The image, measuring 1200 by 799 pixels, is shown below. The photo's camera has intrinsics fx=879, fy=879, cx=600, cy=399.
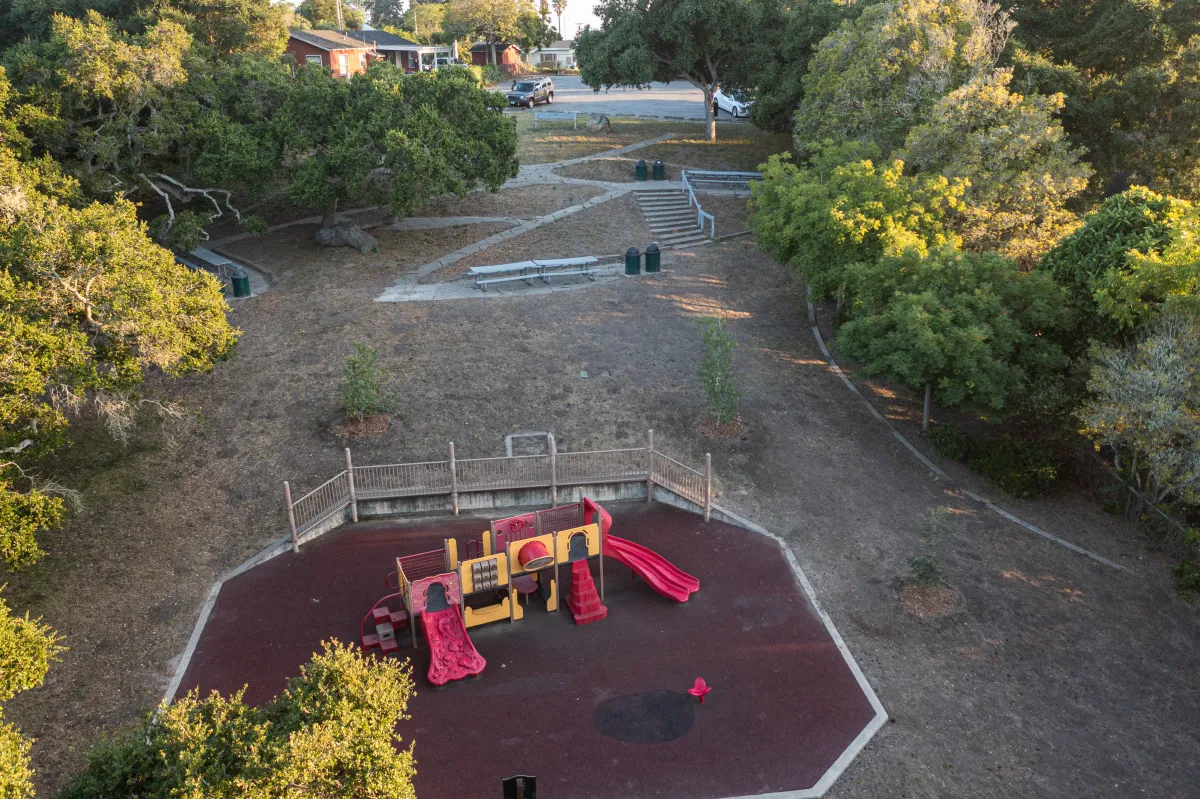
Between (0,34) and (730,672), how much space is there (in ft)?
168

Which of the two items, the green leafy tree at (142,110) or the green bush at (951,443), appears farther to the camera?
the green leafy tree at (142,110)

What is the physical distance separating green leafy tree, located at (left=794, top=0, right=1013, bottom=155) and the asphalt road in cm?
2750

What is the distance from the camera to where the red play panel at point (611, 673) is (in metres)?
14.7

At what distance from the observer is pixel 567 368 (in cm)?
2697

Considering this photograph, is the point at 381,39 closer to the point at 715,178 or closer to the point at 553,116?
Result: the point at 553,116

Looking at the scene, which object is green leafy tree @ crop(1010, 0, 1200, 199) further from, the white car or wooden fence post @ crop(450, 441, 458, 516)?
wooden fence post @ crop(450, 441, 458, 516)

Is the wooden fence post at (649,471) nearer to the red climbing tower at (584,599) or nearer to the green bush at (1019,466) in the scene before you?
the red climbing tower at (584,599)

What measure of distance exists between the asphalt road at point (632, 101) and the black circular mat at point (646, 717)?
49.6 metres

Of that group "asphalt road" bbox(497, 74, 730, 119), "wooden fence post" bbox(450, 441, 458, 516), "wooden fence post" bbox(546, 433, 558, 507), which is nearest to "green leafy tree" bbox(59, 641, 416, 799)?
"wooden fence post" bbox(450, 441, 458, 516)

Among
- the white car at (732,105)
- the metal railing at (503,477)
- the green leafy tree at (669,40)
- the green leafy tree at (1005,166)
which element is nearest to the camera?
the metal railing at (503,477)

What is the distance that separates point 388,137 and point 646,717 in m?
23.5

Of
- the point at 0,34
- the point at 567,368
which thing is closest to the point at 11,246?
the point at 567,368

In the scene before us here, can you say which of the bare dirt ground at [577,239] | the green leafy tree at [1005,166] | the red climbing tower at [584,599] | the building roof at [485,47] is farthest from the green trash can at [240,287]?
the building roof at [485,47]

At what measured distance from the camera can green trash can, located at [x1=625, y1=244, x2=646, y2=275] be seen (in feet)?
110
